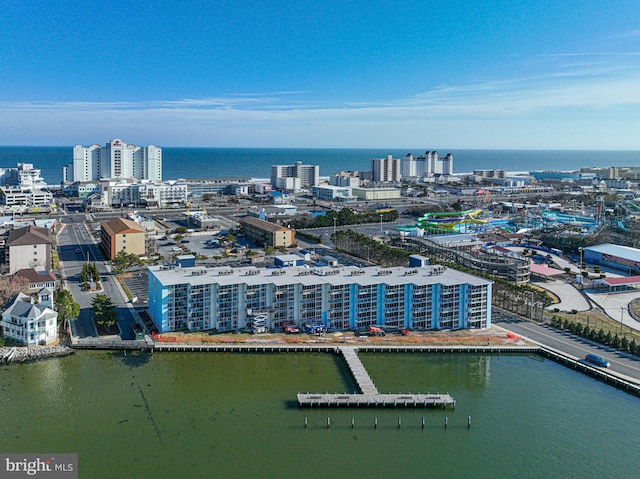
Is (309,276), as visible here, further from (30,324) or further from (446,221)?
(446,221)

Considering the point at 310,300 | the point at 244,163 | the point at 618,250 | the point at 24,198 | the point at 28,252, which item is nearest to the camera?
the point at 310,300

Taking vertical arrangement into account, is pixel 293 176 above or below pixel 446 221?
above

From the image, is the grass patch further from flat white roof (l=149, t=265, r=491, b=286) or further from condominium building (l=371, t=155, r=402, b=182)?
condominium building (l=371, t=155, r=402, b=182)

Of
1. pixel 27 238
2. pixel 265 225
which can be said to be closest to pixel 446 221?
pixel 265 225

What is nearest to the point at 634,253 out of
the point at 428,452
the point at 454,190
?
the point at 428,452

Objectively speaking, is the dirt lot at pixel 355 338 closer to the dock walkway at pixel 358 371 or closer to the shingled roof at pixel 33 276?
the dock walkway at pixel 358 371

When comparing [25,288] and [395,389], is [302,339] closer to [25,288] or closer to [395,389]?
[395,389]
